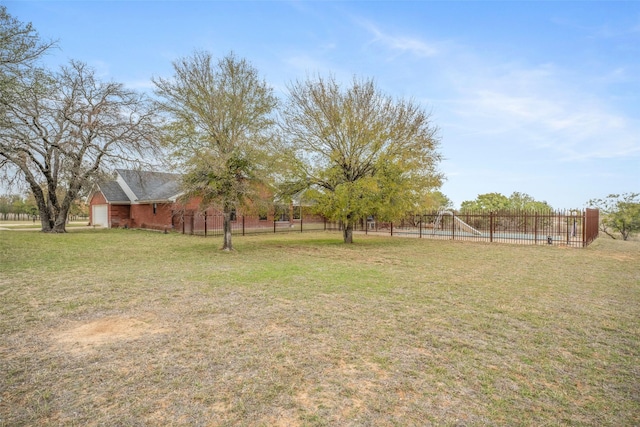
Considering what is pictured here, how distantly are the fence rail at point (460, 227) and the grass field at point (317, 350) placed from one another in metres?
11.5

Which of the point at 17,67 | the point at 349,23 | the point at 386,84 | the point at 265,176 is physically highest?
the point at 349,23

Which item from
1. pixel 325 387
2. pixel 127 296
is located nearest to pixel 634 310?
pixel 325 387

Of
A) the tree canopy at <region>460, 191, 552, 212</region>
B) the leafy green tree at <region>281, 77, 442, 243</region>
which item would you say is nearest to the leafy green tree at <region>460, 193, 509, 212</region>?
the tree canopy at <region>460, 191, 552, 212</region>

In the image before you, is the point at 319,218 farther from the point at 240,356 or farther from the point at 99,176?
the point at 240,356

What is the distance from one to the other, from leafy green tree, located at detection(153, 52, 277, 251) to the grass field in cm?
483

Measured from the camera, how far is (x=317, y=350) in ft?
13.3

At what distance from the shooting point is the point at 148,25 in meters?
11.8

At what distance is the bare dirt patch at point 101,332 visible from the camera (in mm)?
4250

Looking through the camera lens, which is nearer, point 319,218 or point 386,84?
point 386,84

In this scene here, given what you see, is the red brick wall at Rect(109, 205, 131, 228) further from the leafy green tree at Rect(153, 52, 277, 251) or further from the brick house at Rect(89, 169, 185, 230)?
the leafy green tree at Rect(153, 52, 277, 251)

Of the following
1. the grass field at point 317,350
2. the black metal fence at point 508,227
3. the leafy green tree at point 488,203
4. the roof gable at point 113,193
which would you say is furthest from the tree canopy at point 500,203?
the roof gable at point 113,193

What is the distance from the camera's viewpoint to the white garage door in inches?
1177

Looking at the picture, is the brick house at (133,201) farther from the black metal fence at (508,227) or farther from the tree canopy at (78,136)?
the black metal fence at (508,227)

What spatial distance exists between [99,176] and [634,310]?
1041 inches
